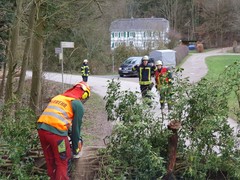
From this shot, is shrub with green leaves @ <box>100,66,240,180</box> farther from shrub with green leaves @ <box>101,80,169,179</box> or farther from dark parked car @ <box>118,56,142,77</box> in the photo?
dark parked car @ <box>118,56,142,77</box>

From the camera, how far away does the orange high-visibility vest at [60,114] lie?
4609 millimetres

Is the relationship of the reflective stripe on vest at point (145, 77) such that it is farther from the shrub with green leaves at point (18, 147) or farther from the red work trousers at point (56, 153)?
the red work trousers at point (56, 153)

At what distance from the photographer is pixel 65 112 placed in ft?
15.3

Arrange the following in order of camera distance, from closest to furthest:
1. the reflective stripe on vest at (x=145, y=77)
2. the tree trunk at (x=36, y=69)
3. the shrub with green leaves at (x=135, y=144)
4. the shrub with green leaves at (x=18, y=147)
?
the shrub with green leaves at (x=135, y=144) → the shrub with green leaves at (x=18, y=147) → the tree trunk at (x=36, y=69) → the reflective stripe on vest at (x=145, y=77)

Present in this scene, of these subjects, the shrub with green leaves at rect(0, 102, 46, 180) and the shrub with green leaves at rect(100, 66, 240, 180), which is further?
the shrub with green leaves at rect(0, 102, 46, 180)

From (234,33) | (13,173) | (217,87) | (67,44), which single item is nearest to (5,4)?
(13,173)

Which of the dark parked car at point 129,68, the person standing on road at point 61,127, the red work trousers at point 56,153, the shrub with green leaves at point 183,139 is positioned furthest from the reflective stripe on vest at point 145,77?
the dark parked car at point 129,68

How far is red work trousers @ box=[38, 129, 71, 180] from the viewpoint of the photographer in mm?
4637

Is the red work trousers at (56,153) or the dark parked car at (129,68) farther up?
the dark parked car at (129,68)

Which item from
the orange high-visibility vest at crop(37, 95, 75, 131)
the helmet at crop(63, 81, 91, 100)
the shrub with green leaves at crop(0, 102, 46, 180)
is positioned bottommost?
the shrub with green leaves at crop(0, 102, 46, 180)

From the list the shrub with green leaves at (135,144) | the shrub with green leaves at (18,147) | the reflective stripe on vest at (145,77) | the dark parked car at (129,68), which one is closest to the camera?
the shrub with green leaves at (135,144)

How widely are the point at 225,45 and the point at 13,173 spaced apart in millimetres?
75872

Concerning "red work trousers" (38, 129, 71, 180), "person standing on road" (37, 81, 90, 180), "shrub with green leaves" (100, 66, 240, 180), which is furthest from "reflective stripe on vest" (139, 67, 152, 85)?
"red work trousers" (38, 129, 71, 180)

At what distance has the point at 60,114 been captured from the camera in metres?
4.64
